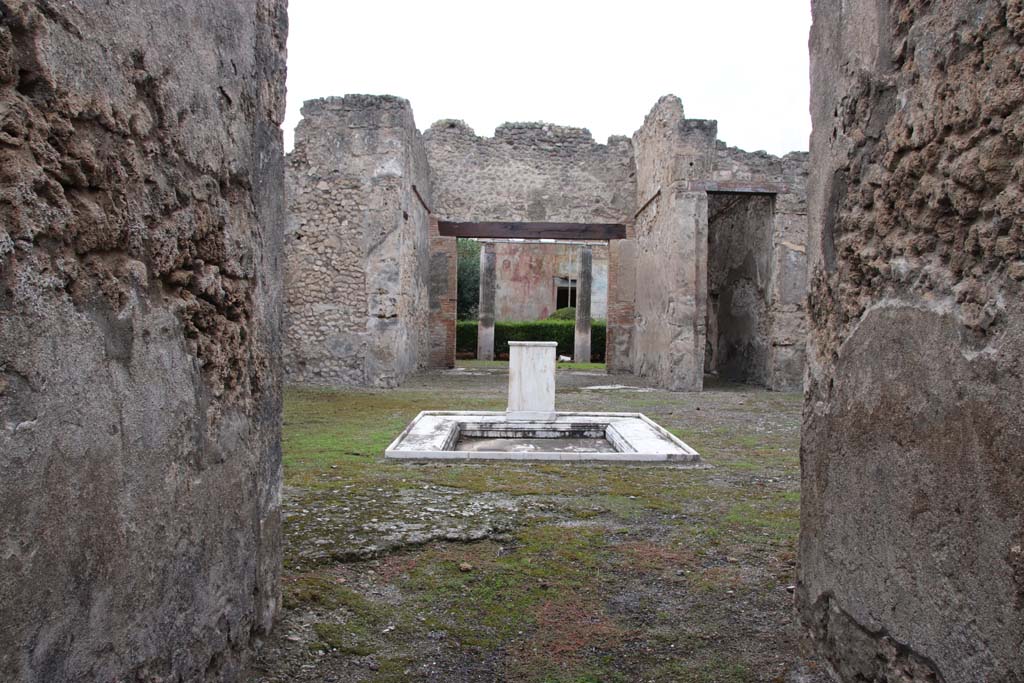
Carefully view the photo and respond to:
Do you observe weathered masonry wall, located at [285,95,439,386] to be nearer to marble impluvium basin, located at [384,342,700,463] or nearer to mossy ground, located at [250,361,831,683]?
marble impluvium basin, located at [384,342,700,463]

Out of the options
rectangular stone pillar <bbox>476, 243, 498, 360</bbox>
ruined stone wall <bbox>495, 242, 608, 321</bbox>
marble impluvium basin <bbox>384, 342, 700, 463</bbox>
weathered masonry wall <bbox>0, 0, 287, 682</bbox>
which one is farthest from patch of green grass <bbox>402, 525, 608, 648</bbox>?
ruined stone wall <bbox>495, 242, 608, 321</bbox>

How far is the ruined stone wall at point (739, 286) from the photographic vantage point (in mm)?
12539

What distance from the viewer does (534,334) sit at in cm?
2711

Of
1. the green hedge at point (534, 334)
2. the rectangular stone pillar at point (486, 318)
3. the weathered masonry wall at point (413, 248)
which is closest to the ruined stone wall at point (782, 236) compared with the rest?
the weathered masonry wall at point (413, 248)

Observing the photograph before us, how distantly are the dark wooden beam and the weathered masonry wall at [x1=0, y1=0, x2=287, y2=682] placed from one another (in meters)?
12.8

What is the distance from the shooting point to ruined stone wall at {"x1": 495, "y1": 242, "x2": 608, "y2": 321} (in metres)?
33.5

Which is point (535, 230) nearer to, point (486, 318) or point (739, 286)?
point (739, 286)

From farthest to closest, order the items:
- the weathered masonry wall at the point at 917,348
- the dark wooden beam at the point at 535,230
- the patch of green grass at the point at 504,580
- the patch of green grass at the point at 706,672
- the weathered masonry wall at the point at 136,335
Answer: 1. the dark wooden beam at the point at 535,230
2. the patch of green grass at the point at 504,580
3. the patch of green grass at the point at 706,672
4. the weathered masonry wall at the point at 917,348
5. the weathered masonry wall at the point at 136,335

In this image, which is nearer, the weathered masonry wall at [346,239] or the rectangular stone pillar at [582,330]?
the weathered masonry wall at [346,239]

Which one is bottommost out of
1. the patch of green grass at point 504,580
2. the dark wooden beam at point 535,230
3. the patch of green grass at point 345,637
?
the patch of green grass at point 345,637

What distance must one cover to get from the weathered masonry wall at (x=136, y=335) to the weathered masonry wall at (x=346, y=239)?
892 cm

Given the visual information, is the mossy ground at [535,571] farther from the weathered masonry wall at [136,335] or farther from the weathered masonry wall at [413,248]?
the weathered masonry wall at [413,248]

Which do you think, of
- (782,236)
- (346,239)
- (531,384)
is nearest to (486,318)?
(346,239)

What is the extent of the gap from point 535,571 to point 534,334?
78.3 ft
